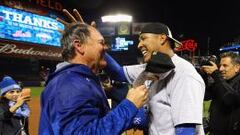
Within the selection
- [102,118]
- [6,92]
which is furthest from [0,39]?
[102,118]

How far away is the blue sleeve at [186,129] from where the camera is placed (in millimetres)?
2746

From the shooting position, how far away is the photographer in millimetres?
4852

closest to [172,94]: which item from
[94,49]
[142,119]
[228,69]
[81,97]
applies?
[142,119]

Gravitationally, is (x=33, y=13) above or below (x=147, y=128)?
above

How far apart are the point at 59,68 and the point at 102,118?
48 centimetres

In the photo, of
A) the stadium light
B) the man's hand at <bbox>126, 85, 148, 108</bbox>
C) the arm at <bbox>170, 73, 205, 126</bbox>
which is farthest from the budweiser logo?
the man's hand at <bbox>126, 85, 148, 108</bbox>

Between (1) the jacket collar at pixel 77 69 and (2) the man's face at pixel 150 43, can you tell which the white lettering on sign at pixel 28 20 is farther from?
(1) the jacket collar at pixel 77 69

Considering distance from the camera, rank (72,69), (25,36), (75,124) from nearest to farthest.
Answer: (75,124), (72,69), (25,36)

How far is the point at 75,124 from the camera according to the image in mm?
2152

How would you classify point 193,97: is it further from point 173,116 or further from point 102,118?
point 102,118

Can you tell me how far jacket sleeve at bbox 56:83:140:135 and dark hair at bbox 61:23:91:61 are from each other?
28cm

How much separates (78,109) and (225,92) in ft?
10.1

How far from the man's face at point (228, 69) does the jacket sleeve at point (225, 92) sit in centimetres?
36

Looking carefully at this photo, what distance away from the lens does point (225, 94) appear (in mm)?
4836
